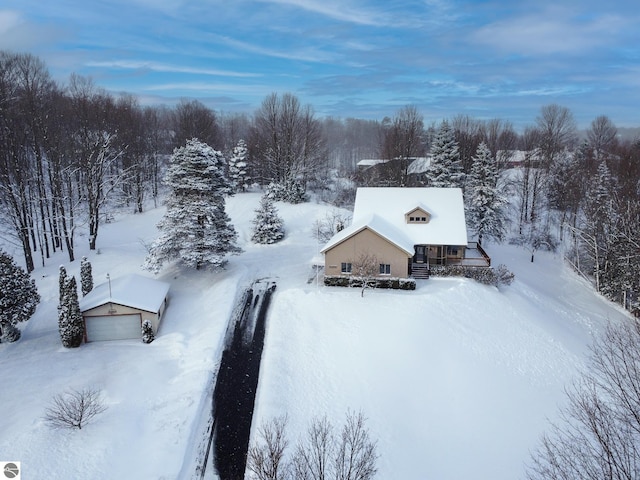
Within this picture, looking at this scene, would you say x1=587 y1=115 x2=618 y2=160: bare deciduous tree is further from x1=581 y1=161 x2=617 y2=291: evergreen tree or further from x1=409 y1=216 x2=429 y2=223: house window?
x1=409 y1=216 x2=429 y2=223: house window

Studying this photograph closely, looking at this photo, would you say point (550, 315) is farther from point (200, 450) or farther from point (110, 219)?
point (110, 219)

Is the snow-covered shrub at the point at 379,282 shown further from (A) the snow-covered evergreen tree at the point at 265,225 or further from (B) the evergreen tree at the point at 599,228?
(B) the evergreen tree at the point at 599,228

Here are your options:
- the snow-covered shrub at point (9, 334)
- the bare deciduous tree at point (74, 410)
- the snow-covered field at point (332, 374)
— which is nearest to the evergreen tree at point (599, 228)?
the snow-covered field at point (332, 374)

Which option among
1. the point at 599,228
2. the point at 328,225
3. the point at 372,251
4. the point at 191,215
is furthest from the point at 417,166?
the point at 191,215

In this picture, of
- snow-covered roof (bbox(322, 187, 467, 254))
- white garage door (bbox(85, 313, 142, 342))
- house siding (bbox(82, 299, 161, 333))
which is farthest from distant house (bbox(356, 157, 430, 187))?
white garage door (bbox(85, 313, 142, 342))

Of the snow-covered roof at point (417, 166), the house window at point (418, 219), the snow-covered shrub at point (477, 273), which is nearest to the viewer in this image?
the snow-covered shrub at point (477, 273)
